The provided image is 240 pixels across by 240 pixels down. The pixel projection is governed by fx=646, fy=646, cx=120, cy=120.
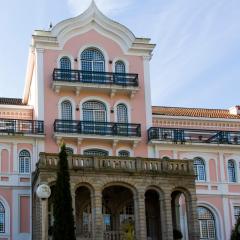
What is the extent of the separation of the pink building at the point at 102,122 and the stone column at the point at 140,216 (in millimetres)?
4048

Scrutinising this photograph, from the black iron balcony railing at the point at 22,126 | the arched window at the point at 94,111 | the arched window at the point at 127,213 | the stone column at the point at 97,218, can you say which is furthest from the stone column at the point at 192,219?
the black iron balcony railing at the point at 22,126

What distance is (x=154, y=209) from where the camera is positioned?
39.7 m

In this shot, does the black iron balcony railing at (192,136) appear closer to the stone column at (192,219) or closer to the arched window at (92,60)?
the arched window at (92,60)

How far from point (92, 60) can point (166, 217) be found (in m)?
13.0

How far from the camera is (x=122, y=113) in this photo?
4328 cm

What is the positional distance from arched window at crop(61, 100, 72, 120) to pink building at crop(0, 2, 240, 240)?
65 mm

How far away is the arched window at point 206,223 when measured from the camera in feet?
138

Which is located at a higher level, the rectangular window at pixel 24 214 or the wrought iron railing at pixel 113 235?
the rectangular window at pixel 24 214

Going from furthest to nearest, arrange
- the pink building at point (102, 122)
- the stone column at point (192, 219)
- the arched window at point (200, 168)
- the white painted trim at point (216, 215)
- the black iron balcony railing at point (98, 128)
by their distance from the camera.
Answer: the arched window at point (200, 168) → the white painted trim at point (216, 215) → the black iron balcony railing at point (98, 128) → the pink building at point (102, 122) → the stone column at point (192, 219)

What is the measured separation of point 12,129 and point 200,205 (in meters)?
13.2

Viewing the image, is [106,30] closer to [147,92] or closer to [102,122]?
[147,92]

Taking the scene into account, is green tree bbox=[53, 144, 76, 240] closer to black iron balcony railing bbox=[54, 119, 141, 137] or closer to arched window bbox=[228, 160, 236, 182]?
black iron balcony railing bbox=[54, 119, 141, 137]

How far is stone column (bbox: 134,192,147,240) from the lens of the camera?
35.4 m

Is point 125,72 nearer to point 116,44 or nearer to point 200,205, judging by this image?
point 116,44
